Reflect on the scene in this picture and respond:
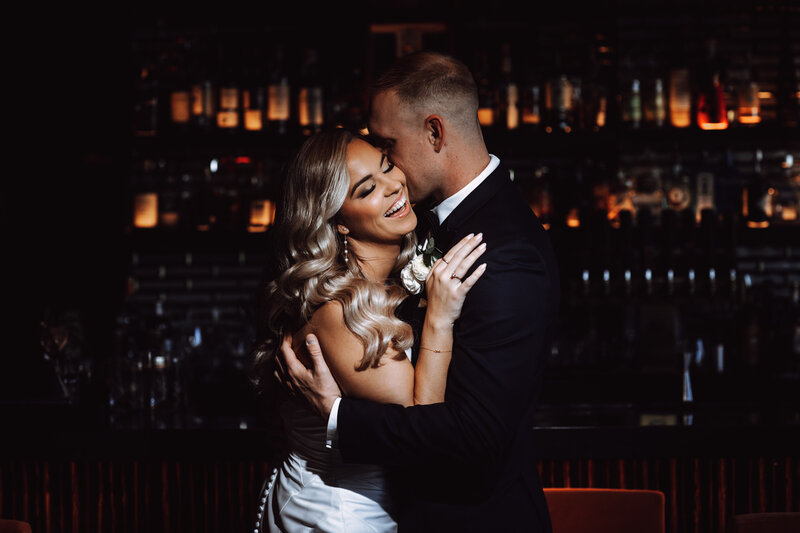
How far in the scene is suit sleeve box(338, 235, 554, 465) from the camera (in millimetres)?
1605

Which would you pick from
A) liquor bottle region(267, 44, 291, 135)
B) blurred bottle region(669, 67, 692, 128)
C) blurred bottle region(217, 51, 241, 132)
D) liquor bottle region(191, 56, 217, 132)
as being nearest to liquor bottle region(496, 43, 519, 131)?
blurred bottle region(669, 67, 692, 128)

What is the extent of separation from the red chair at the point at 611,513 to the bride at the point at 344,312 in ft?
1.45

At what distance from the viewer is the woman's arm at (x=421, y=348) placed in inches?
66.0

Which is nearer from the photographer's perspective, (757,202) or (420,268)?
(420,268)

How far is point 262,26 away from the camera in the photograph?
4301mm

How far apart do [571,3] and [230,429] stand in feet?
9.01

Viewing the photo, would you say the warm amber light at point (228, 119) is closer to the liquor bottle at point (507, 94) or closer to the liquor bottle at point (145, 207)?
the liquor bottle at point (145, 207)

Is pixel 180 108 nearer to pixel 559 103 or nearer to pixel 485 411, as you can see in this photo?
pixel 559 103

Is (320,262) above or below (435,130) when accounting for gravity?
below

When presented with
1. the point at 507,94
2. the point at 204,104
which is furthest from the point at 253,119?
the point at 507,94

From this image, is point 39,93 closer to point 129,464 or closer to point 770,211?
point 129,464

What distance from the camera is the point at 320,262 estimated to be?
185 cm

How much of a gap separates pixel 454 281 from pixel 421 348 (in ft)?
0.54

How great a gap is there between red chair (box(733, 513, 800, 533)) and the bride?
0.77m
